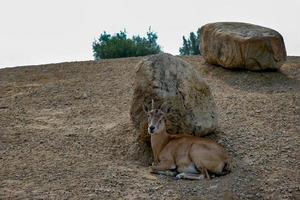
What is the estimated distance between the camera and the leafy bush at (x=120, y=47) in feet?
84.5

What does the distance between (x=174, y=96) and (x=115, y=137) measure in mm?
1797

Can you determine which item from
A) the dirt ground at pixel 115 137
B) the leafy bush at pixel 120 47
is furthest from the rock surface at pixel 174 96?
the leafy bush at pixel 120 47

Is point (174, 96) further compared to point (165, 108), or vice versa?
point (174, 96)

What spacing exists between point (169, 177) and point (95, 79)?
762cm

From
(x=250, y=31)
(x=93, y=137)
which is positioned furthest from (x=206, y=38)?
(x=93, y=137)

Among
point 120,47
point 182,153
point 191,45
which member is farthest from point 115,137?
point 191,45

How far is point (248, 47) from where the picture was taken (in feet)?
52.0

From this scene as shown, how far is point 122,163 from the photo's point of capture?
10.4m

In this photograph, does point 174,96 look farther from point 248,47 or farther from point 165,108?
point 248,47

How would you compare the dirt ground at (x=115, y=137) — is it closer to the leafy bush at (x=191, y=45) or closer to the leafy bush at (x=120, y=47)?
the leafy bush at (x=120, y=47)

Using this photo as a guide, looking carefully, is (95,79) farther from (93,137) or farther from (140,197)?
(140,197)

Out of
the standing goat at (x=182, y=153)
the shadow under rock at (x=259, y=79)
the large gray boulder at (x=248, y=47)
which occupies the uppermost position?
the large gray boulder at (x=248, y=47)

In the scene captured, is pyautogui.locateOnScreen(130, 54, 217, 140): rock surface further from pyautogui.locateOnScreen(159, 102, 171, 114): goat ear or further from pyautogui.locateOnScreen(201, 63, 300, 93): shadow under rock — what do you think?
pyautogui.locateOnScreen(201, 63, 300, 93): shadow under rock

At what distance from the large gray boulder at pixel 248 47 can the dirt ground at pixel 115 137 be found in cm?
29
